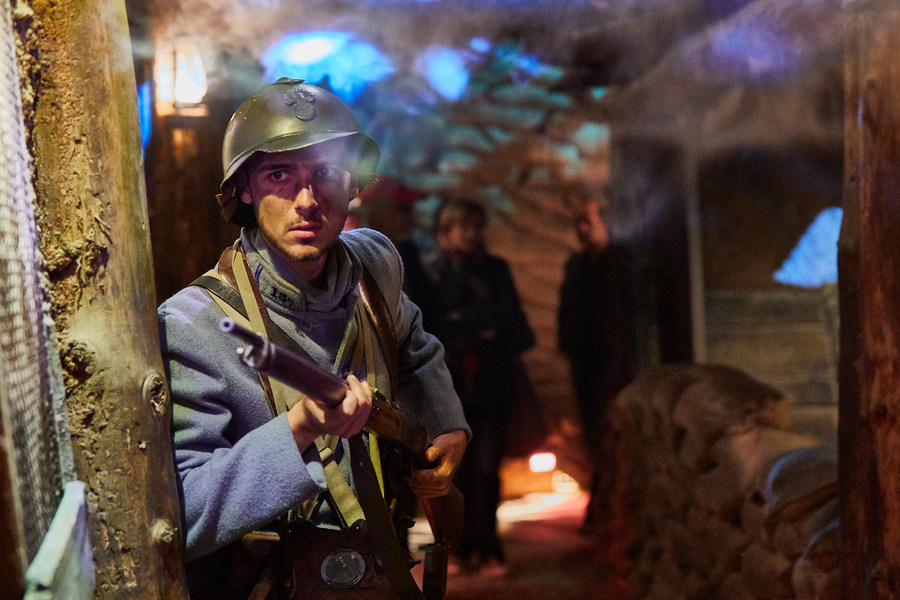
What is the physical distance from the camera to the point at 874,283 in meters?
2.76

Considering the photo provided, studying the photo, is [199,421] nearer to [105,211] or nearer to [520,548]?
[105,211]

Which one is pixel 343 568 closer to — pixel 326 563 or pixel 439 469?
pixel 326 563

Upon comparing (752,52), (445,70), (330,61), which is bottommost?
(752,52)

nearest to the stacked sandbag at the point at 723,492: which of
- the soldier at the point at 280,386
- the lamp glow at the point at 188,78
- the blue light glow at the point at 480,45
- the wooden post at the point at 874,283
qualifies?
the wooden post at the point at 874,283

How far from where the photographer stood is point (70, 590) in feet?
4.44

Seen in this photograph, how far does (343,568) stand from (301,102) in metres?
0.99

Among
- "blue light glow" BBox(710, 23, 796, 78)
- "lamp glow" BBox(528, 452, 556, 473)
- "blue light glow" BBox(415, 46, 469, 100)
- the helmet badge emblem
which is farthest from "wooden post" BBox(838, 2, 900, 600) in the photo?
"lamp glow" BBox(528, 452, 556, 473)

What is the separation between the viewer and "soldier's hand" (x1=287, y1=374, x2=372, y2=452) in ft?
5.61

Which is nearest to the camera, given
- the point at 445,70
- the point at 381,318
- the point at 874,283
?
the point at 381,318

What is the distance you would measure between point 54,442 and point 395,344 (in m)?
0.87

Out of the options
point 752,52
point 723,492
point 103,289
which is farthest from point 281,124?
point 752,52

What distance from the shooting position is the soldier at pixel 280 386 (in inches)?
69.5

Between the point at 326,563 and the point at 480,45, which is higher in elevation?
the point at 480,45

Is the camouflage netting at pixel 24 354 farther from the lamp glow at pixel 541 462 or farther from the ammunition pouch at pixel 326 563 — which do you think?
the lamp glow at pixel 541 462
